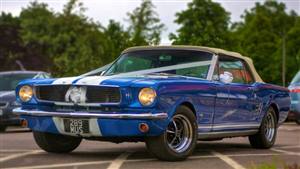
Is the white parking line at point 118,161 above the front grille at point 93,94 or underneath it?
underneath

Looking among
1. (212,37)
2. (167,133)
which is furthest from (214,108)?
(212,37)

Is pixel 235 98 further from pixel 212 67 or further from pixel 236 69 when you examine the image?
pixel 236 69

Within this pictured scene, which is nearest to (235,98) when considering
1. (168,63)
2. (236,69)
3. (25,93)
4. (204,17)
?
(236,69)

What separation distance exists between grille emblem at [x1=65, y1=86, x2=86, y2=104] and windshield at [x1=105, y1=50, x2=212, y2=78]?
3.90 feet

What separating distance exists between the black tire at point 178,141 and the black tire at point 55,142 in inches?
62.0

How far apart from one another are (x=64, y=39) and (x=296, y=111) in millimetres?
43823

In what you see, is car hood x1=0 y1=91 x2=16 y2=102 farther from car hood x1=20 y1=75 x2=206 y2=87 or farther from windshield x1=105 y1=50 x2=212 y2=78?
car hood x1=20 y1=75 x2=206 y2=87

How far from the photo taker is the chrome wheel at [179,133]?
8.48m

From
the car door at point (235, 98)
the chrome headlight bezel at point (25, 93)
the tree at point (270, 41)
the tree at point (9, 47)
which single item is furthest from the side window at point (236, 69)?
the tree at point (270, 41)

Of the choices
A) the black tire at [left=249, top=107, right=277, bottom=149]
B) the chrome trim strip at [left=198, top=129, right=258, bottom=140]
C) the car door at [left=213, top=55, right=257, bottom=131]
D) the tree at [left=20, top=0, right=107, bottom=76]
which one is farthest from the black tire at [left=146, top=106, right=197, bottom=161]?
the tree at [left=20, top=0, right=107, bottom=76]

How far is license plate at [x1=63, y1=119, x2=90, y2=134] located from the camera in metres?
8.23

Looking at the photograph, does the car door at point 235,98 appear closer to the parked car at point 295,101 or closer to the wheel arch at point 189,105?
the wheel arch at point 189,105

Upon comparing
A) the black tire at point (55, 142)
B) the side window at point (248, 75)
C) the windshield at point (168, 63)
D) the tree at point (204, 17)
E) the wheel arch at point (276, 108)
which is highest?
the tree at point (204, 17)

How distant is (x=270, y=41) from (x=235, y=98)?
56.7m
